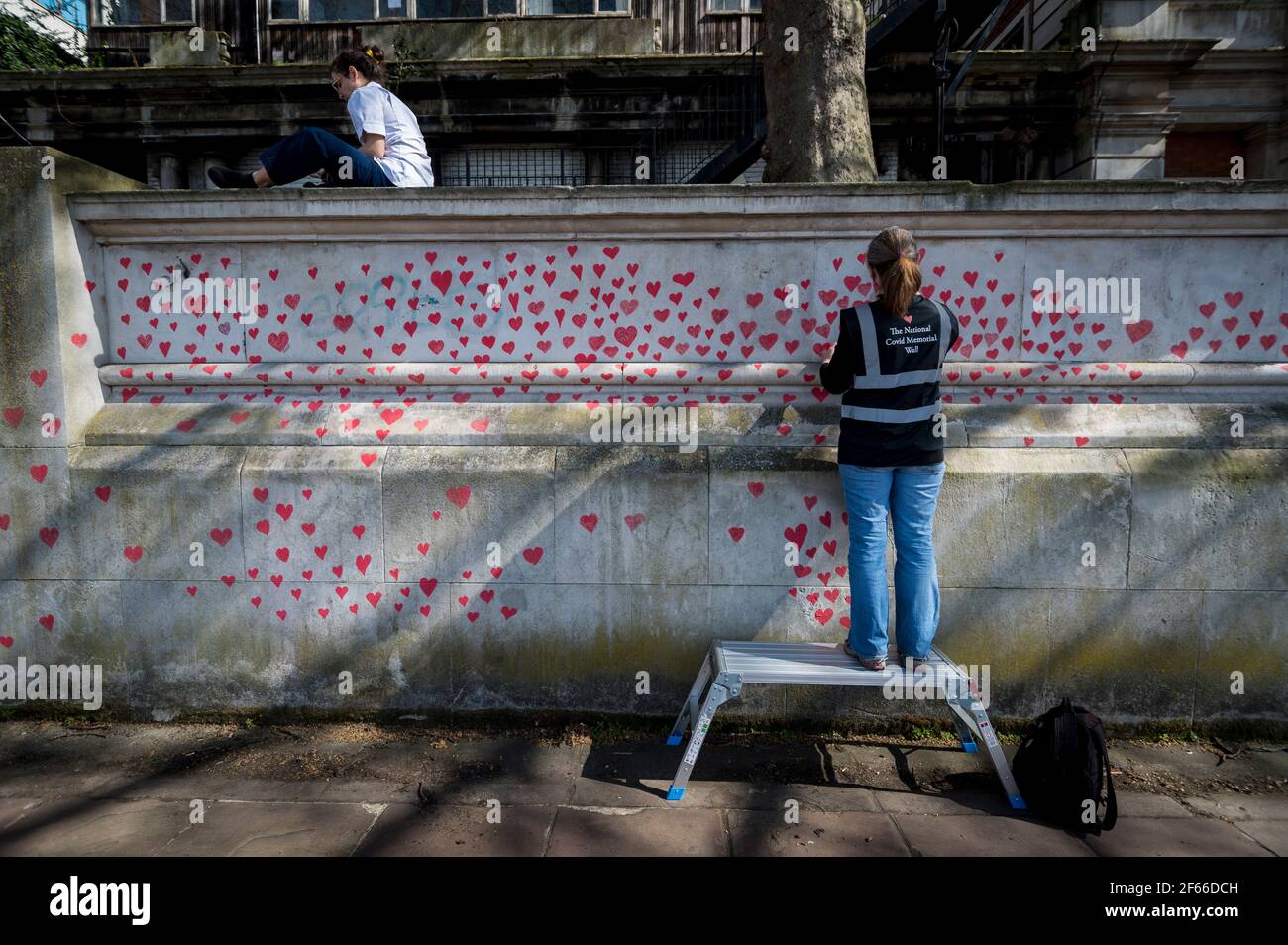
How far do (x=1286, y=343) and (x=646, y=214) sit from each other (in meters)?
3.60

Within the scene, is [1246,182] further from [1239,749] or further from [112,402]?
[112,402]

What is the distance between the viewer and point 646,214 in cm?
425

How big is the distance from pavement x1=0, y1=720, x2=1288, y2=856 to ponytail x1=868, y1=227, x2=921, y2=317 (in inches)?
89.4

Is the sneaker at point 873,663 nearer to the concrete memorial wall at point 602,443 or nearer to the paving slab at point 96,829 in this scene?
the concrete memorial wall at point 602,443

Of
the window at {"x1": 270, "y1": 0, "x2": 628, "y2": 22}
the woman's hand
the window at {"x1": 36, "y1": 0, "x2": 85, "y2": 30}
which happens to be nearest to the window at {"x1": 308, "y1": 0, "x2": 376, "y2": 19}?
the window at {"x1": 270, "y1": 0, "x2": 628, "y2": 22}

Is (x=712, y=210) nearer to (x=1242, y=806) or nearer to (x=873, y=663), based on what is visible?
(x=873, y=663)

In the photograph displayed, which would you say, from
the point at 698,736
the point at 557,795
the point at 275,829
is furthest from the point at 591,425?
the point at 275,829

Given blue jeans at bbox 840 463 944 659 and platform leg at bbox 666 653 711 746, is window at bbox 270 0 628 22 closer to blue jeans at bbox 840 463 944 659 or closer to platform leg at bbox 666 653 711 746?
blue jeans at bbox 840 463 944 659

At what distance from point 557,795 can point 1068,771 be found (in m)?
2.26

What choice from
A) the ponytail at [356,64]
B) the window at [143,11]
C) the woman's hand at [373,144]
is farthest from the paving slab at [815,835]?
the window at [143,11]

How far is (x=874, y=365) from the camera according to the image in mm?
3689

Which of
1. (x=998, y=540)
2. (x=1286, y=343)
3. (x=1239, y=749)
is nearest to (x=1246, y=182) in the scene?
(x=1286, y=343)

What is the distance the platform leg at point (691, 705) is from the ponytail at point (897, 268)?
1.98 metres

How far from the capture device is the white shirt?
4762 mm
